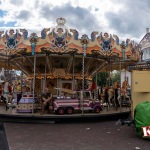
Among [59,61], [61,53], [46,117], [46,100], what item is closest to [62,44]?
[61,53]

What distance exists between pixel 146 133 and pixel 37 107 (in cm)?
649

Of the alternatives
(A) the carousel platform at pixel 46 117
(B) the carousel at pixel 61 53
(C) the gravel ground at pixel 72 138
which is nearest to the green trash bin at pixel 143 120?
(C) the gravel ground at pixel 72 138

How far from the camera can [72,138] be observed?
7.62 m

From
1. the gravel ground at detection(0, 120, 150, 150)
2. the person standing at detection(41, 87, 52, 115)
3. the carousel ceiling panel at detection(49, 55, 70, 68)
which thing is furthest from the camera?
the carousel ceiling panel at detection(49, 55, 70, 68)

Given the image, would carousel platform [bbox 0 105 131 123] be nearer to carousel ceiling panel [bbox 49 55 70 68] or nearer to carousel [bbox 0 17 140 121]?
carousel [bbox 0 17 140 121]

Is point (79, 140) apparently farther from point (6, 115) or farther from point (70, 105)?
point (6, 115)

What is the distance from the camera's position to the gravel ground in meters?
6.57

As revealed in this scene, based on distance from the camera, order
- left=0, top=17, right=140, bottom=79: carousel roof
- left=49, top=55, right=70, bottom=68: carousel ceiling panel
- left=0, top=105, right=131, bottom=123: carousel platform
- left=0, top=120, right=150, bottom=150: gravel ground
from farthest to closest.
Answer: left=49, top=55, right=70, bottom=68: carousel ceiling panel
left=0, top=17, right=140, bottom=79: carousel roof
left=0, top=105, right=131, bottom=123: carousel platform
left=0, top=120, right=150, bottom=150: gravel ground

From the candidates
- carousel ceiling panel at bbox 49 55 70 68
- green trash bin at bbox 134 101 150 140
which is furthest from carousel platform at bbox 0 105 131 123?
carousel ceiling panel at bbox 49 55 70 68

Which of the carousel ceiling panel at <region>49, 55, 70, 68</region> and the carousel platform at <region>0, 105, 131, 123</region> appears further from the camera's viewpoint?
the carousel ceiling panel at <region>49, 55, 70, 68</region>

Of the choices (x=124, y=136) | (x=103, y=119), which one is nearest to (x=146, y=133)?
(x=124, y=136)

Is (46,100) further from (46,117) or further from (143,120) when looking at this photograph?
(143,120)

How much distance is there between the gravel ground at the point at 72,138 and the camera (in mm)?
6574

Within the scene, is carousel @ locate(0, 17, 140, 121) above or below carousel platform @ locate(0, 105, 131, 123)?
above
